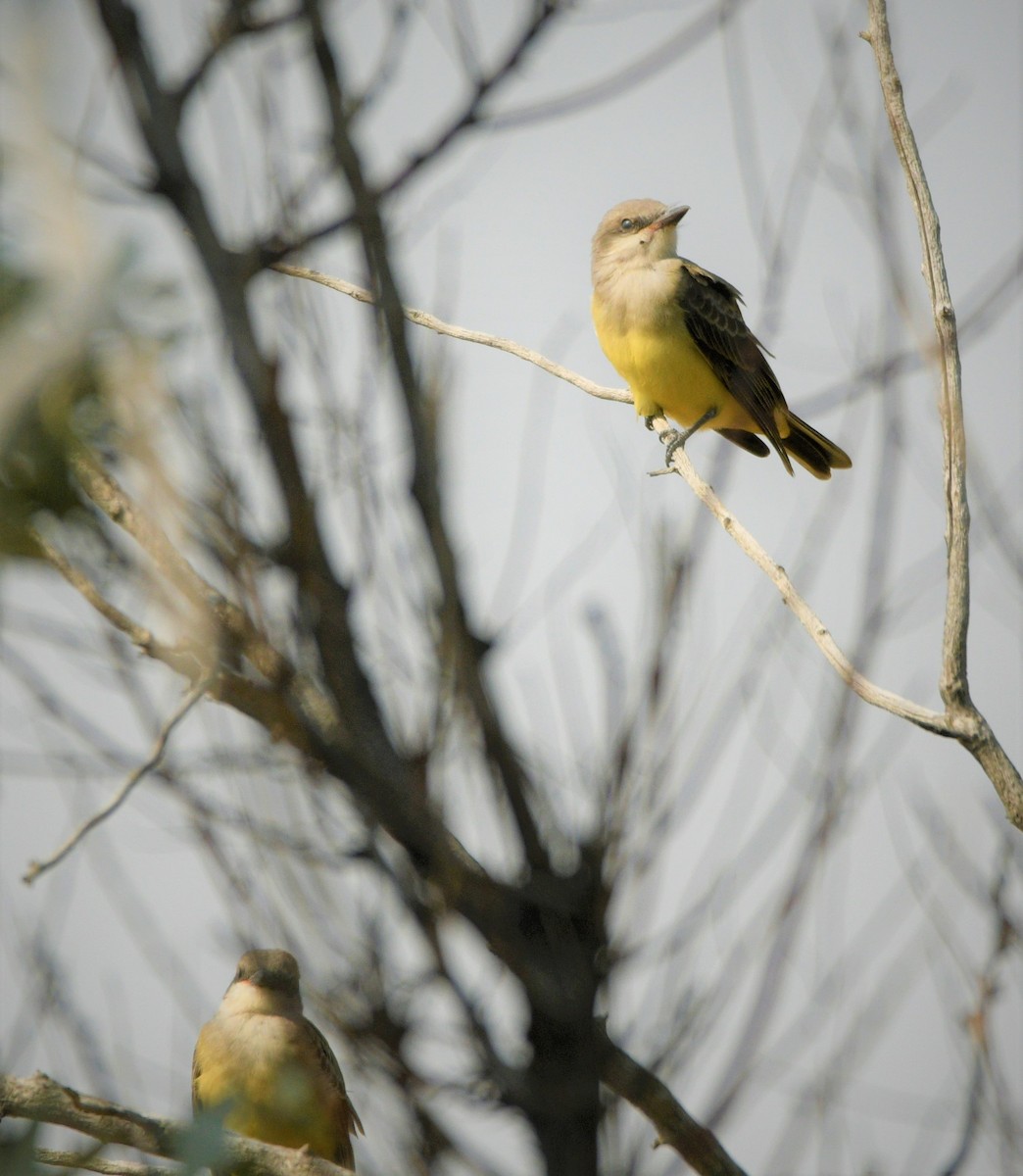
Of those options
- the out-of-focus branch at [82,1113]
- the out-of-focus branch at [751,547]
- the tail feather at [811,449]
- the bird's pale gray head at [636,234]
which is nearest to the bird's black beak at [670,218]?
the bird's pale gray head at [636,234]

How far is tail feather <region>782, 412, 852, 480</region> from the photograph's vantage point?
625 centimetres

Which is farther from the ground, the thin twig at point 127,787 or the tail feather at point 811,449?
the tail feather at point 811,449

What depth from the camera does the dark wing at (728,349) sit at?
240 inches

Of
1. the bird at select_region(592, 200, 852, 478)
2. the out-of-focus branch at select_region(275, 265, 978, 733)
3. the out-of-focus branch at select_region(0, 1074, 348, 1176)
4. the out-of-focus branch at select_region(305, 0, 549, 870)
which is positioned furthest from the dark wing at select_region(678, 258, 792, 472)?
the out-of-focus branch at select_region(305, 0, 549, 870)

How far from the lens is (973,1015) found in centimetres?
241

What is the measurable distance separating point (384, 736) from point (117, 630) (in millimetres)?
1825

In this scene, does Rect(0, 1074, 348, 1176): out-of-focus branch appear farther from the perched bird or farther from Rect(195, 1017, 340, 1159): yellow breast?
Rect(195, 1017, 340, 1159): yellow breast

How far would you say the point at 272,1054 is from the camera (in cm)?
441

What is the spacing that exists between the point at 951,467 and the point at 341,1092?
3.65m

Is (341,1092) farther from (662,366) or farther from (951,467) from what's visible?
(951,467)

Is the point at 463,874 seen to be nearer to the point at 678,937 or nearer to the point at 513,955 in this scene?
the point at 513,955

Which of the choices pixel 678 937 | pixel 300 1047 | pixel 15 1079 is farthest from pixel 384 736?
pixel 300 1047

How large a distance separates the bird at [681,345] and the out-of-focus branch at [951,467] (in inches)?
142

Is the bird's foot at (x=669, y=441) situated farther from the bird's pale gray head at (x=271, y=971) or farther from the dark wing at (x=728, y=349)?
the bird's pale gray head at (x=271, y=971)
